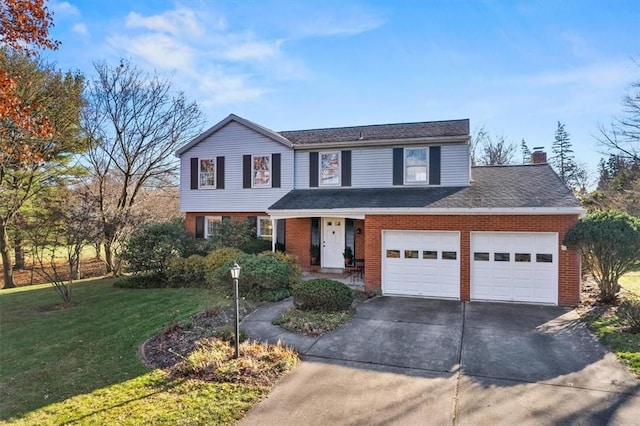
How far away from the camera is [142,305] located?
11.0 metres

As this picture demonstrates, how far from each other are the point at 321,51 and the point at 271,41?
1.84m

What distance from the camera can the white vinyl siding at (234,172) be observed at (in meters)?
16.6

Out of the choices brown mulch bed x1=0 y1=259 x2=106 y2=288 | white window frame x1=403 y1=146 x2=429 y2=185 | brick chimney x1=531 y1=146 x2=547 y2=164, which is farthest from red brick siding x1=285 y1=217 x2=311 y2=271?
brick chimney x1=531 y1=146 x2=547 y2=164

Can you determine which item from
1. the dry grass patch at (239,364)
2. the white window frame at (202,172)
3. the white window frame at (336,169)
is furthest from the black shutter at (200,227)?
the dry grass patch at (239,364)

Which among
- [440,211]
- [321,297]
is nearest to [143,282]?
[321,297]

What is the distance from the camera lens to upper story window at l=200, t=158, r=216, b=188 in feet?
58.1

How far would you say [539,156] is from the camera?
17344 mm

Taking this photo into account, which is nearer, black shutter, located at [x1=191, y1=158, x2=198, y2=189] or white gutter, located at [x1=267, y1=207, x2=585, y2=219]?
white gutter, located at [x1=267, y1=207, x2=585, y2=219]

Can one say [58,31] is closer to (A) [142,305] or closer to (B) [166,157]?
(A) [142,305]

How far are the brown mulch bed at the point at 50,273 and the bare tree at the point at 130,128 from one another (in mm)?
1190

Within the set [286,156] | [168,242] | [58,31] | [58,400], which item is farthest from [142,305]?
[286,156]

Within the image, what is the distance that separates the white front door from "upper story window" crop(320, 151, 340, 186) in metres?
1.71

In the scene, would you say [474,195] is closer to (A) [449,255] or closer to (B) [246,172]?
(A) [449,255]

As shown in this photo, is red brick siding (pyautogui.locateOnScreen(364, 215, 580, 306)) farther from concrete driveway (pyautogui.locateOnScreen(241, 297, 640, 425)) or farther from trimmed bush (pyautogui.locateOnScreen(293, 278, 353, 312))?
trimmed bush (pyautogui.locateOnScreen(293, 278, 353, 312))
